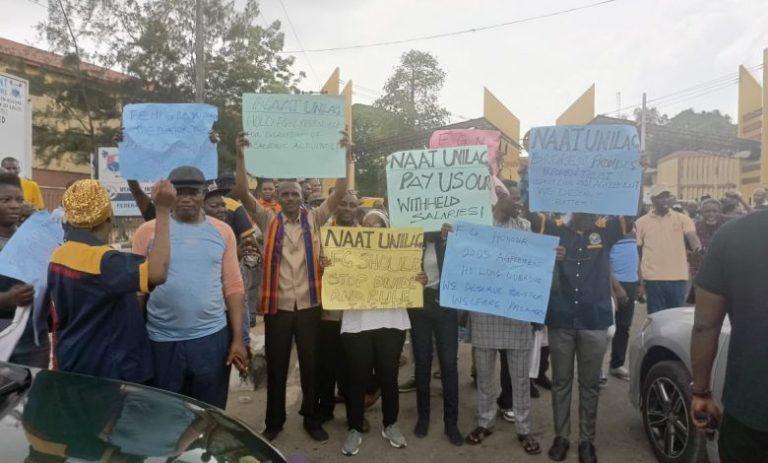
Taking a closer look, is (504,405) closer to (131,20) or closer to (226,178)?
(226,178)

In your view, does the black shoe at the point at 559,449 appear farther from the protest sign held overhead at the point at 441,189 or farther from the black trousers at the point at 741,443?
the black trousers at the point at 741,443

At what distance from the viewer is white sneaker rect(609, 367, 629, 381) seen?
231 inches

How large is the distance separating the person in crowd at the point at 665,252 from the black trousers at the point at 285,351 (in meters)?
4.12

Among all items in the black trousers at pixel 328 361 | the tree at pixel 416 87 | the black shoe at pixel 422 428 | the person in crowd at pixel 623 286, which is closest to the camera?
the black shoe at pixel 422 428

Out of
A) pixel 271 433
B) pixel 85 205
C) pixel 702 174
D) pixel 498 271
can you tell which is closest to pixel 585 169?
pixel 498 271

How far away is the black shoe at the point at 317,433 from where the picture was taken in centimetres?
433

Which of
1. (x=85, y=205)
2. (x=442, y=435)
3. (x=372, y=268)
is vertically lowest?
(x=442, y=435)

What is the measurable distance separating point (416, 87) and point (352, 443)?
1396 inches

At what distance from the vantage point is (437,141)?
5668mm

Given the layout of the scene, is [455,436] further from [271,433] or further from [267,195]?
[267,195]

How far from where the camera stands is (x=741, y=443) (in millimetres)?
2139

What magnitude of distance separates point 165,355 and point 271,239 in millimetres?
1210

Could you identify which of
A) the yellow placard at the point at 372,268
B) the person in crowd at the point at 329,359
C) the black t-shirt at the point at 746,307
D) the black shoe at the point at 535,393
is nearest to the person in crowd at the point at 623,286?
the black shoe at the point at 535,393

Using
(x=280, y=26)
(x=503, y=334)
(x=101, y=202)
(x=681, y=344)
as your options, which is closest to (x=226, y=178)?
(x=101, y=202)
